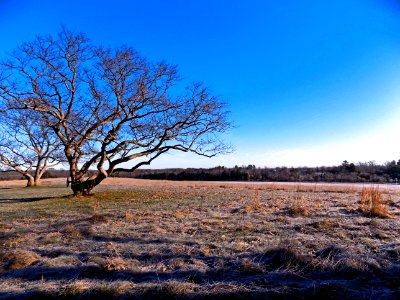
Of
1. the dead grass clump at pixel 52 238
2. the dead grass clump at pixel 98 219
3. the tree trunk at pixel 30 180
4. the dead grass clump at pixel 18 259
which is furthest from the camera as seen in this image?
the tree trunk at pixel 30 180

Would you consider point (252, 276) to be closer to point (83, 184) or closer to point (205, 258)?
point (205, 258)

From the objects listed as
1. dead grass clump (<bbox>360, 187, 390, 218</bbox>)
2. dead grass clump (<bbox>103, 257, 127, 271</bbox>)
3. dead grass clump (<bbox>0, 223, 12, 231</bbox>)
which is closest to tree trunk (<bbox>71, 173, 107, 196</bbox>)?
dead grass clump (<bbox>0, 223, 12, 231</bbox>)

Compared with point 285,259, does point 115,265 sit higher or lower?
lower

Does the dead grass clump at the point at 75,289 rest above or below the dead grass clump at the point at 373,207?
below

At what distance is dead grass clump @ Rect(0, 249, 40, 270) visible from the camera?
17.7ft

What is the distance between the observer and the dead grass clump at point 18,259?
540 centimetres

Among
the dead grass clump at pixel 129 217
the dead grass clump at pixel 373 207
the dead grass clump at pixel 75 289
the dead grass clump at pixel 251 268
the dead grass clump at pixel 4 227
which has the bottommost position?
the dead grass clump at pixel 75 289

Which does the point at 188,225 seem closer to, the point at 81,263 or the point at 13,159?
the point at 81,263

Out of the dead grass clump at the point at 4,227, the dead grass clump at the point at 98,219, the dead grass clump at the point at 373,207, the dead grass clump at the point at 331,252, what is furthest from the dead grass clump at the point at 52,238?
the dead grass clump at the point at 373,207

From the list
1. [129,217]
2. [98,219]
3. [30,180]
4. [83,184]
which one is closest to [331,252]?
[129,217]

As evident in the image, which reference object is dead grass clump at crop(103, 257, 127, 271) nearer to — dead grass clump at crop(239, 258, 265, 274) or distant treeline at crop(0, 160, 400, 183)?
dead grass clump at crop(239, 258, 265, 274)

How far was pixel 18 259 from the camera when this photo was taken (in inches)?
218

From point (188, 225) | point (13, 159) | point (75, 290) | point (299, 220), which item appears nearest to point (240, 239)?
point (188, 225)

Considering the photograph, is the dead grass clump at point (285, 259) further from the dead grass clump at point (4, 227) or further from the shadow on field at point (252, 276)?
the dead grass clump at point (4, 227)
